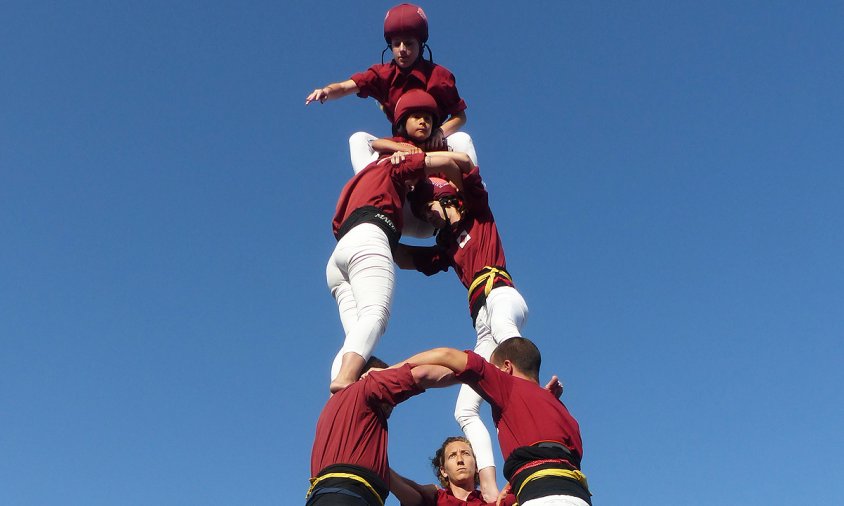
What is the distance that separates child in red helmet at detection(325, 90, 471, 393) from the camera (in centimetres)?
747

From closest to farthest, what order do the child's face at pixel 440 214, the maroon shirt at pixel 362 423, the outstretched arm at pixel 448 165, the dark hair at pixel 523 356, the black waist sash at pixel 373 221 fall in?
the maroon shirt at pixel 362 423 < the dark hair at pixel 523 356 < the black waist sash at pixel 373 221 < the outstretched arm at pixel 448 165 < the child's face at pixel 440 214

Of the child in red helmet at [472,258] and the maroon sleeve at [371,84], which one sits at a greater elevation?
the maroon sleeve at [371,84]

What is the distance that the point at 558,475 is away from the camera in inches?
245

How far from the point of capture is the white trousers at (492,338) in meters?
7.98

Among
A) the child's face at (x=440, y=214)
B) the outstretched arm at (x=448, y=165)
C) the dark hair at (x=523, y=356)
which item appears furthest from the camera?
the child's face at (x=440, y=214)

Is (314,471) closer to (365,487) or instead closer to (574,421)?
(365,487)

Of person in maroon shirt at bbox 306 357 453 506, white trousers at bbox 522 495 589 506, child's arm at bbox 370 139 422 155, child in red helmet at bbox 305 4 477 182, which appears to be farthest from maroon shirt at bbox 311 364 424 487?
child in red helmet at bbox 305 4 477 182

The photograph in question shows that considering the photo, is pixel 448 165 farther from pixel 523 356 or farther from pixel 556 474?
pixel 556 474

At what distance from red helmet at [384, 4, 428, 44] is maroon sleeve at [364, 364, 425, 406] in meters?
4.99

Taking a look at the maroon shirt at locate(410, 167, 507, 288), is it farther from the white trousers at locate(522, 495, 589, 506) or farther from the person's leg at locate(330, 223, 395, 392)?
the white trousers at locate(522, 495, 589, 506)

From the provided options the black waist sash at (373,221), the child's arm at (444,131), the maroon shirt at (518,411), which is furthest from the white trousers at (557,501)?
the child's arm at (444,131)

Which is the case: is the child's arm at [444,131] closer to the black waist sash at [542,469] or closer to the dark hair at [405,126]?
the dark hair at [405,126]

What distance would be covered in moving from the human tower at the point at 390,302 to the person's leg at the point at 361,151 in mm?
16

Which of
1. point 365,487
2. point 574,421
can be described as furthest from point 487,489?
point 365,487
